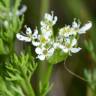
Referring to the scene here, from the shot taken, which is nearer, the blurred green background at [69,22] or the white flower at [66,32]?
the white flower at [66,32]

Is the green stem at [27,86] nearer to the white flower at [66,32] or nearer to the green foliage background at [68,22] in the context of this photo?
the white flower at [66,32]

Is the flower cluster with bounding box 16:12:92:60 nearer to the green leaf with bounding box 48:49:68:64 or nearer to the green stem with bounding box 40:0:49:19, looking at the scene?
the green leaf with bounding box 48:49:68:64

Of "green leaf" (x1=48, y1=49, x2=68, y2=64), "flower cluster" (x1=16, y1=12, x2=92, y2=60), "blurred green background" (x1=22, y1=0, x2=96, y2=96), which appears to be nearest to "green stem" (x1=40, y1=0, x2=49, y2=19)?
"blurred green background" (x1=22, y1=0, x2=96, y2=96)

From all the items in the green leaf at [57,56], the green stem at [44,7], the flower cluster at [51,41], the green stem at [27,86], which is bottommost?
the green stem at [27,86]

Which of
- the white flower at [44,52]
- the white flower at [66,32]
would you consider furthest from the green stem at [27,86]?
the white flower at [66,32]

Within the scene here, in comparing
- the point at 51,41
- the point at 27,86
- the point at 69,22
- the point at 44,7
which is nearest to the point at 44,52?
the point at 51,41

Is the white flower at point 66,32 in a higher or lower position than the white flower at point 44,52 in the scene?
higher

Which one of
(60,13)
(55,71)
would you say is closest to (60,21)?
(60,13)

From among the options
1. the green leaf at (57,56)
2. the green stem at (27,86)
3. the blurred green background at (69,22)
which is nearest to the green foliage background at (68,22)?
the blurred green background at (69,22)
